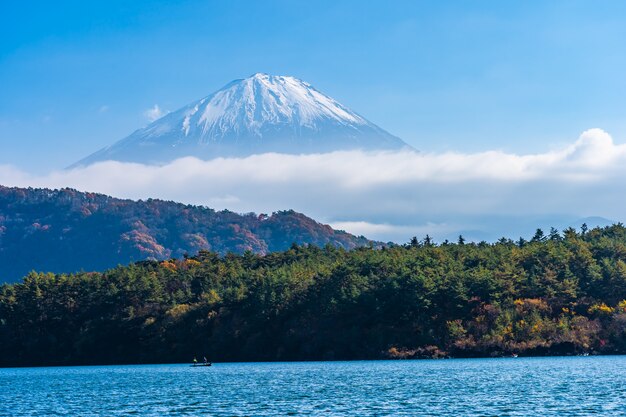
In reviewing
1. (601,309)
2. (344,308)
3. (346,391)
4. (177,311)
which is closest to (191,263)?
(177,311)

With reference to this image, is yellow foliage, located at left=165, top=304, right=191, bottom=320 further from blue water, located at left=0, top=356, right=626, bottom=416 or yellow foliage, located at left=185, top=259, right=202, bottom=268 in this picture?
yellow foliage, located at left=185, top=259, right=202, bottom=268

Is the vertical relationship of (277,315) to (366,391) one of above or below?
above

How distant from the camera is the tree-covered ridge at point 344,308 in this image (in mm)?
111500

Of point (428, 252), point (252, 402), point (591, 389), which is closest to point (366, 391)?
point (252, 402)

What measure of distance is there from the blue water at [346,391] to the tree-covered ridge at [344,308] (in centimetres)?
1309

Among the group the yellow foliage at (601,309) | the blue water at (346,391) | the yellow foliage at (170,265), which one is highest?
the yellow foliage at (170,265)

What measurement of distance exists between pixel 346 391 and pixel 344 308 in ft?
175

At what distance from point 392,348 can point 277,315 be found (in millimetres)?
17591

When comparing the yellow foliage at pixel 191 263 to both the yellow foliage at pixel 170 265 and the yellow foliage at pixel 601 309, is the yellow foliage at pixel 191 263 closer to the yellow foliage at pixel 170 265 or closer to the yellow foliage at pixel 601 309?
the yellow foliage at pixel 170 265

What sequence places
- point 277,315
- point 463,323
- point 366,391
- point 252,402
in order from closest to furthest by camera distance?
1. point 252,402
2. point 366,391
3. point 463,323
4. point 277,315

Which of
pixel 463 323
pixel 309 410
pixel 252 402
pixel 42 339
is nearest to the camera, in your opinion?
pixel 309 410

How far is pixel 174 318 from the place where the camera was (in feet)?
413

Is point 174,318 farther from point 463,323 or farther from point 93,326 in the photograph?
point 463,323

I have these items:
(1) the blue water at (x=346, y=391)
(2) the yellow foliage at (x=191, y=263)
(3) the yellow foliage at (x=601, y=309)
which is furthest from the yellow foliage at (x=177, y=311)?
(3) the yellow foliage at (x=601, y=309)
